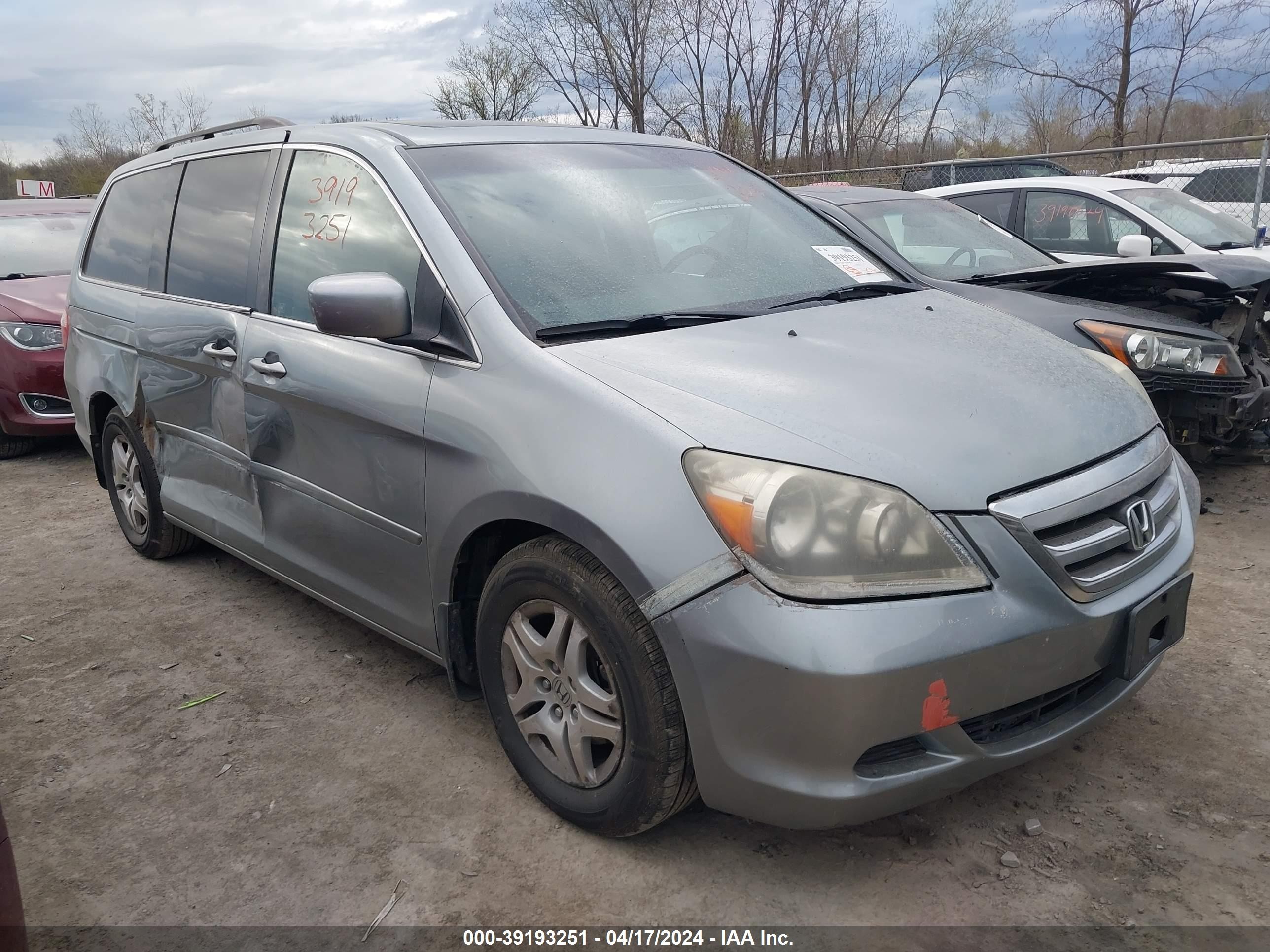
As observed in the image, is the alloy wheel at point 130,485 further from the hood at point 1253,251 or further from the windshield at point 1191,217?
the hood at point 1253,251

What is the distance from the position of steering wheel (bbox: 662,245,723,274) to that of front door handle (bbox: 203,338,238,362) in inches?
61.3

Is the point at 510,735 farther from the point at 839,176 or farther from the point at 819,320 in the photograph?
the point at 839,176

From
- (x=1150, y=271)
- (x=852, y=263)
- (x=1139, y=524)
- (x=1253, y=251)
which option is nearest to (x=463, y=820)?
(x=1139, y=524)

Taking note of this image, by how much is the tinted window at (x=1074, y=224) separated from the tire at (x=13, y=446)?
7.75 m

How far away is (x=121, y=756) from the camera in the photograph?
2.98m

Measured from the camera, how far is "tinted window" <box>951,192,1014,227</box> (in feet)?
25.8

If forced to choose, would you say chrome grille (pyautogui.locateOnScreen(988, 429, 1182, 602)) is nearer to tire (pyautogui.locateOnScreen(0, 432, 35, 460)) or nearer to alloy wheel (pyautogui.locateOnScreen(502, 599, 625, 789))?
alloy wheel (pyautogui.locateOnScreen(502, 599, 625, 789))

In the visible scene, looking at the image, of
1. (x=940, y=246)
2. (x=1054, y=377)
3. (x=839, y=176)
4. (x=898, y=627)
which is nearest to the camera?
(x=898, y=627)

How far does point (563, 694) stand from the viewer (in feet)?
7.84

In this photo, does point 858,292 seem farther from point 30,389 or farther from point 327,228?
point 30,389

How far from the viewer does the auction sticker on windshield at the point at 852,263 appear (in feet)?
10.7

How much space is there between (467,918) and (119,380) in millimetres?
3155

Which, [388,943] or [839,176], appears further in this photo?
[839,176]

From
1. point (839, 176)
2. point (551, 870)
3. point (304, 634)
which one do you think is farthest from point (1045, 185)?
point (839, 176)
